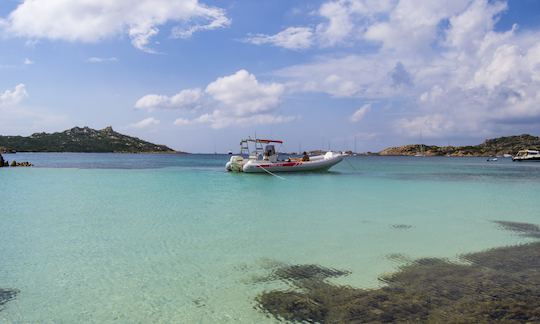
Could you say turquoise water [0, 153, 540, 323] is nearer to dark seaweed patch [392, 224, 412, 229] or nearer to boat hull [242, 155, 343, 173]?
dark seaweed patch [392, 224, 412, 229]

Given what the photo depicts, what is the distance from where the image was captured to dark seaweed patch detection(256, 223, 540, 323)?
5.61 m

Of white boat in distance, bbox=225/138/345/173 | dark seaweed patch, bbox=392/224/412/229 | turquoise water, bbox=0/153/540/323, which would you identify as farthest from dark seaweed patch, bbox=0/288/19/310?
white boat in distance, bbox=225/138/345/173

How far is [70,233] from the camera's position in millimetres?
11422

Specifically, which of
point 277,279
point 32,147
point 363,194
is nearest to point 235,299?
point 277,279

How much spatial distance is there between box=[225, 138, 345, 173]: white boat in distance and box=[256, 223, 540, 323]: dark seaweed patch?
26.9m

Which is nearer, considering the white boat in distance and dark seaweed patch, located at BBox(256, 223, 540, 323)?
dark seaweed patch, located at BBox(256, 223, 540, 323)

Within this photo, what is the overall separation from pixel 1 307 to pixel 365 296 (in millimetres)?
5585

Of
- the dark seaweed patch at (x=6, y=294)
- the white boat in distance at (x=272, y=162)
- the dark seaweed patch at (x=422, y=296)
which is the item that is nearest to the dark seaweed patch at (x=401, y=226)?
the dark seaweed patch at (x=422, y=296)

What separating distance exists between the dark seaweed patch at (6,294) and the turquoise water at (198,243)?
0.14 meters

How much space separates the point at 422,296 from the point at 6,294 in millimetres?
6763

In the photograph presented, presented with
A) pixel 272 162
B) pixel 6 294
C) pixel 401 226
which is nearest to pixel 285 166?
pixel 272 162

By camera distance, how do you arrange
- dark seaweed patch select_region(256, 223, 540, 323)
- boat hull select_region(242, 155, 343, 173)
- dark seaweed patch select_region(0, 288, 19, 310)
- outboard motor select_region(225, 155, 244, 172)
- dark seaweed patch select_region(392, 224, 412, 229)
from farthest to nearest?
outboard motor select_region(225, 155, 244, 172) < boat hull select_region(242, 155, 343, 173) < dark seaweed patch select_region(392, 224, 412, 229) < dark seaweed patch select_region(0, 288, 19, 310) < dark seaweed patch select_region(256, 223, 540, 323)

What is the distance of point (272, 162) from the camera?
35.8m

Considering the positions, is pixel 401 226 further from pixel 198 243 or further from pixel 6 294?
pixel 6 294
